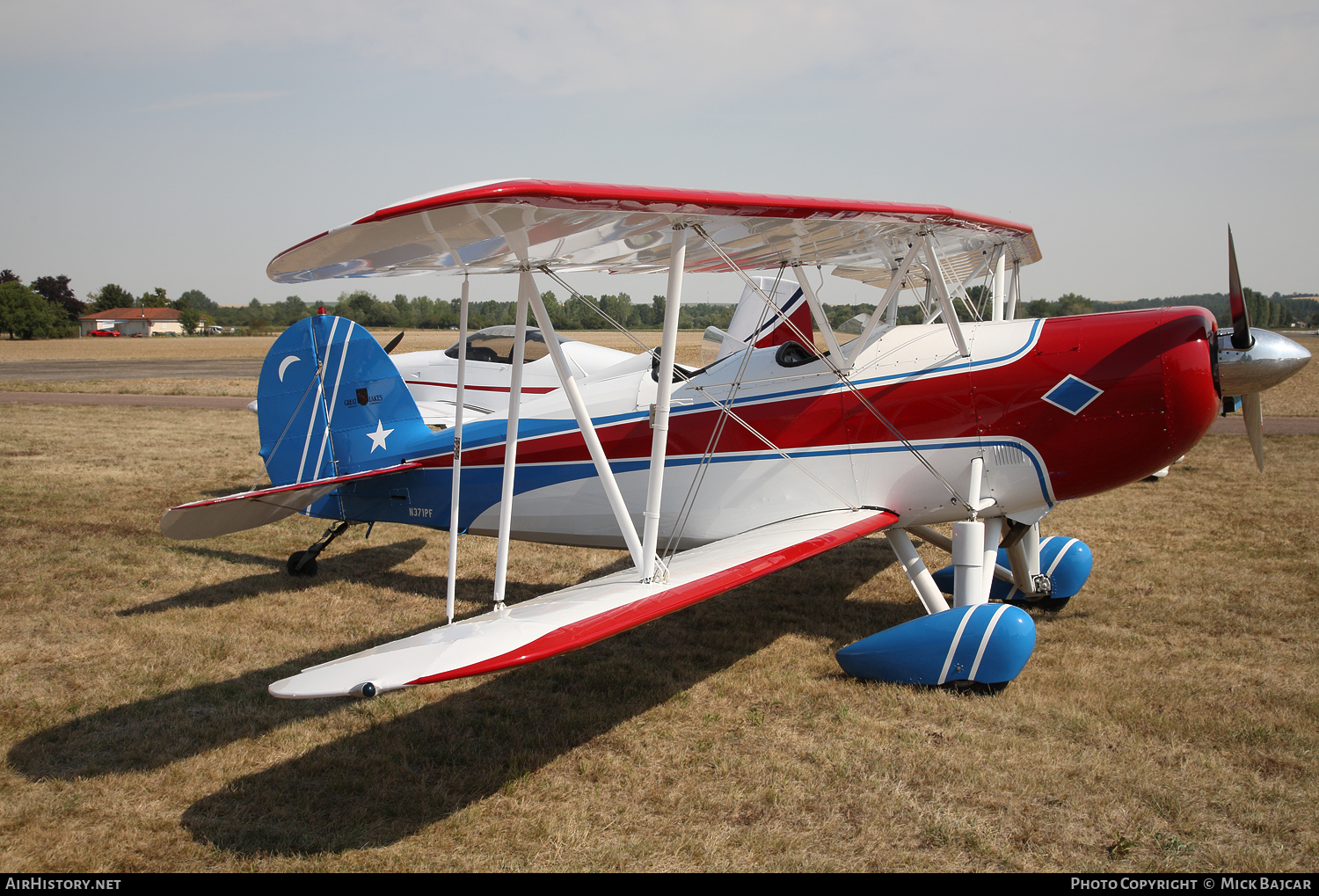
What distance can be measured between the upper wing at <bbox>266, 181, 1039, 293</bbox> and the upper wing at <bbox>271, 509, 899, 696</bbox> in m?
1.84

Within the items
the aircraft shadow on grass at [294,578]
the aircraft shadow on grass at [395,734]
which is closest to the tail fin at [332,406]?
the aircraft shadow on grass at [294,578]

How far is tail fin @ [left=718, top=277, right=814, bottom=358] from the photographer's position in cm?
603

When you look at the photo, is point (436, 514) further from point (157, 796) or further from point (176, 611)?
point (157, 796)

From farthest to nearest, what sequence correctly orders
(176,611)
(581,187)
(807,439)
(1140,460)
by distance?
1. (176,611)
2. (807,439)
3. (1140,460)
4. (581,187)

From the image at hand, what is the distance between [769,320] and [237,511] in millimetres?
4112

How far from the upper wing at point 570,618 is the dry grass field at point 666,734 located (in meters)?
0.85

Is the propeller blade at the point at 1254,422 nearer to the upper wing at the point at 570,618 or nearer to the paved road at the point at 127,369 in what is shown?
the upper wing at the point at 570,618

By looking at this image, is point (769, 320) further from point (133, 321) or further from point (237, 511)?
point (133, 321)

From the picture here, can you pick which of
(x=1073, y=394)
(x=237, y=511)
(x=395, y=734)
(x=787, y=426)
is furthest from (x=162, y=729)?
(x=1073, y=394)

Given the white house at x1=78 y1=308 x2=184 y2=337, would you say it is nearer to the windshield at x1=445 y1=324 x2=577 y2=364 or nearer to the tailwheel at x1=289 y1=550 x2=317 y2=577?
the windshield at x1=445 y1=324 x2=577 y2=364

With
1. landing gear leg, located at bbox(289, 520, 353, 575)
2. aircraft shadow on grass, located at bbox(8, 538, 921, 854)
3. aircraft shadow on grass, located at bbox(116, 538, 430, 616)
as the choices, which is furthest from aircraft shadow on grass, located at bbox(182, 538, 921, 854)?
landing gear leg, located at bbox(289, 520, 353, 575)
